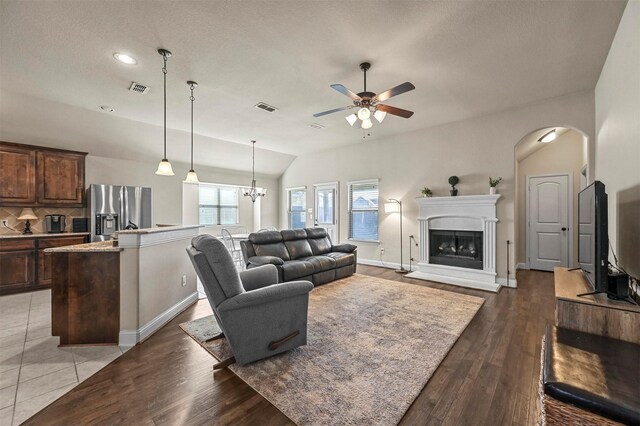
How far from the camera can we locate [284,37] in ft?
8.91

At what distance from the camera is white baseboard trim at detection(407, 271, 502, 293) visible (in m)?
4.54

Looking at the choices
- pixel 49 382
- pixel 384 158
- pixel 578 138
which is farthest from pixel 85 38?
pixel 578 138

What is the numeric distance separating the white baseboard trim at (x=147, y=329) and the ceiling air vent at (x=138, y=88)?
10.1 feet

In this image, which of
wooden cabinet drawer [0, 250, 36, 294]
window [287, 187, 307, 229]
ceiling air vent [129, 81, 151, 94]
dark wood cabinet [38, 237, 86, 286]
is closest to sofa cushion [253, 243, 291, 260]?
ceiling air vent [129, 81, 151, 94]

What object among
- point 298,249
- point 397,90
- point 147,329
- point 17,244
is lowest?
point 147,329

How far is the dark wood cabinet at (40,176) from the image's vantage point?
4414 mm

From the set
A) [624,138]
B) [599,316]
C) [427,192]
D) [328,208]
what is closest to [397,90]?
[624,138]

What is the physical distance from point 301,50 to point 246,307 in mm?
2750

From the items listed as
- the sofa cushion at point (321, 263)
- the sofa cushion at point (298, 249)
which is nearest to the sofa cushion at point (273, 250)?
the sofa cushion at point (298, 249)

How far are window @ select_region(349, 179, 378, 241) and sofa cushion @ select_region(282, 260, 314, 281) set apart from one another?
276 cm

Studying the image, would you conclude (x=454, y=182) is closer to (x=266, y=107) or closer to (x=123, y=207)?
(x=266, y=107)

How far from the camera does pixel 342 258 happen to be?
5.11m

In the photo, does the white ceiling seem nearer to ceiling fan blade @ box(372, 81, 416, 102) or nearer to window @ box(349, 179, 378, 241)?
ceiling fan blade @ box(372, 81, 416, 102)

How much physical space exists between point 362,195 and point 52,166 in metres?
6.39
